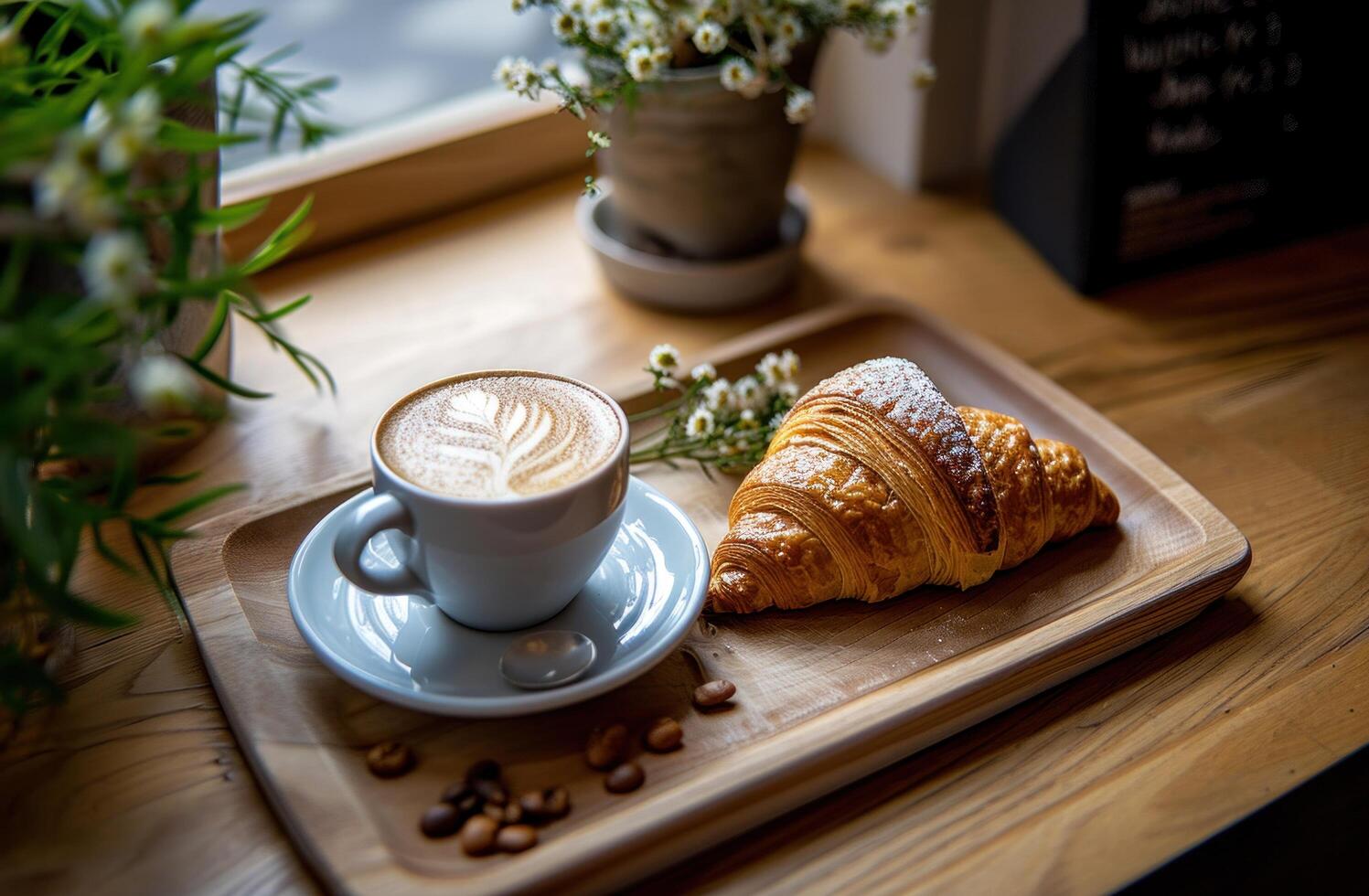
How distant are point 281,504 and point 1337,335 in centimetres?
106

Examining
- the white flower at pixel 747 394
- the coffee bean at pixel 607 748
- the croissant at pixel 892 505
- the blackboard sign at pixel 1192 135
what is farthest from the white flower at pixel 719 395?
the blackboard sign at pixel 1192 135

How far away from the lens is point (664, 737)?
0.74m

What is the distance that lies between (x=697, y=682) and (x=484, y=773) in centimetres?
16

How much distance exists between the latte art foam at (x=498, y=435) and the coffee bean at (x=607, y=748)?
0.53 feet

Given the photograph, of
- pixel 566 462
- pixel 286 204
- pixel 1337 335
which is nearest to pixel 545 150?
pixel 286 204

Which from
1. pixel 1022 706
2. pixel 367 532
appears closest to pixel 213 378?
pixel 367 532

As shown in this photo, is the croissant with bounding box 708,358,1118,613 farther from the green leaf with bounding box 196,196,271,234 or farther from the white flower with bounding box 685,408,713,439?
the green leaf with bounding box 196,196,271,234

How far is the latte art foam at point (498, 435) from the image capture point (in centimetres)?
75

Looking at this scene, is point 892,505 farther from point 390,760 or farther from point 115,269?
point 115,269

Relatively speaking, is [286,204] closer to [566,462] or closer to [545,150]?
[545,150]

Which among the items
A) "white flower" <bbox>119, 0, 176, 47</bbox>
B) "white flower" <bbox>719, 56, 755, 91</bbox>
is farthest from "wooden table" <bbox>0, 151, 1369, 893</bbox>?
"white flower" <bbox>119, 0, 176, 47</bbox>

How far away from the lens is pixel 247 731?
734mm

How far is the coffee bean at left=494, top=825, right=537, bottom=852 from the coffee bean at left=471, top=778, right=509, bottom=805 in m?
0.03

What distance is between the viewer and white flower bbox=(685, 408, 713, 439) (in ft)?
3.27
